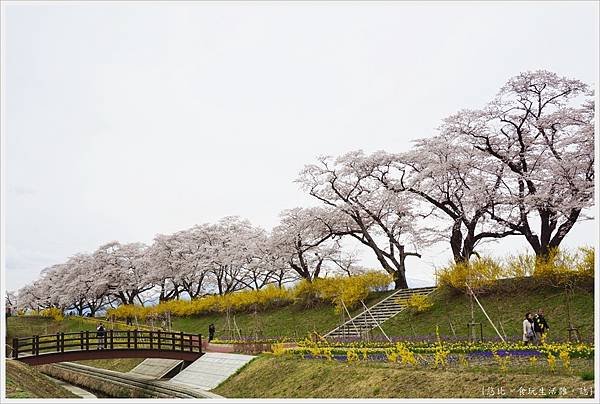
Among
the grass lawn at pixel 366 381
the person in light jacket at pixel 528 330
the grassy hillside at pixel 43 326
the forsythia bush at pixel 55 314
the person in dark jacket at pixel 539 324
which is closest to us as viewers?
the grass lawn at pixel 366 381

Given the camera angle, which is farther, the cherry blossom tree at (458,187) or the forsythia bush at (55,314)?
the forsythia bush at (55,314)

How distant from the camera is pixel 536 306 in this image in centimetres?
2414

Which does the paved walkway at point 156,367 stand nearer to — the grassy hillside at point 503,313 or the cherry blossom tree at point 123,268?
the grassy hillside at point 503,313

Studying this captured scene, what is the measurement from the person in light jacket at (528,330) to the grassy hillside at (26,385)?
13227 mm

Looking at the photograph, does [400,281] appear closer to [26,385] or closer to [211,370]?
[211,370]

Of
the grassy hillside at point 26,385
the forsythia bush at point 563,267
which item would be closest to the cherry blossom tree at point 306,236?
the forsythia bush at point 563,267

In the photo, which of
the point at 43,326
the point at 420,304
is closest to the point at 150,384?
the point at 420,304

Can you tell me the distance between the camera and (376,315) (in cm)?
3020

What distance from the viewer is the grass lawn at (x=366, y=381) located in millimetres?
11297

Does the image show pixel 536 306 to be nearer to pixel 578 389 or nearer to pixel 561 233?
pixel 561 233

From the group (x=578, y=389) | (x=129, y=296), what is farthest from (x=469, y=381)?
(x=129, y=296)

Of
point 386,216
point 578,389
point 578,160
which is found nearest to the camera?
point 578,389

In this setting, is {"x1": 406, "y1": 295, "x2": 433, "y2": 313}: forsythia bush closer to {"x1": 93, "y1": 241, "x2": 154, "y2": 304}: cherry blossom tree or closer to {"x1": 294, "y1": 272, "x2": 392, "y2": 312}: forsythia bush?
A: {"x1": 294, "y1": 272, "x2": 392, "y2": 312}: forsythia bush

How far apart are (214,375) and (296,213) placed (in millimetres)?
17143
